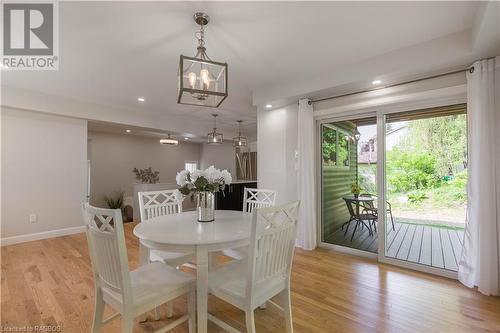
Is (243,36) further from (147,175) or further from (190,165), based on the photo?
(190,165)

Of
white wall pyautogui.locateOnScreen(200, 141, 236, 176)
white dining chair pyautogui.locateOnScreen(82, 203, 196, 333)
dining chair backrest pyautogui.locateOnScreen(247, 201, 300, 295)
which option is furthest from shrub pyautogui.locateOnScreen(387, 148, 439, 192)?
white wall pyautogui.locateOnScreen(200, 141, 236, 176)

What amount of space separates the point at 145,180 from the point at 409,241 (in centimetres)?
771

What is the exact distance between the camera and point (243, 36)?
7.48 ft

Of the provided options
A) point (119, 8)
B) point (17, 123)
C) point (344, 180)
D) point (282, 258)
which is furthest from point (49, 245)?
point (344, 180)

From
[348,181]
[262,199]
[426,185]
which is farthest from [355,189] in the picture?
[262,199]

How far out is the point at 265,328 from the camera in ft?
Result: 5.98

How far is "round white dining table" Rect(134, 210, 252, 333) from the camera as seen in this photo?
1562 millimetres

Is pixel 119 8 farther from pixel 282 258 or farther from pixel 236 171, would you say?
pixel 236 171

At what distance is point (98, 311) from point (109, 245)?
0.55 m

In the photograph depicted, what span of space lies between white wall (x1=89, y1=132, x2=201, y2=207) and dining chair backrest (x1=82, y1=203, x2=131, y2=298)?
675 centimetres

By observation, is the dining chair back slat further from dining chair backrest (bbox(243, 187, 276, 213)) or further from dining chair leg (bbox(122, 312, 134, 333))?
dining chair backrest (bbox(243, 187, 276, 213))

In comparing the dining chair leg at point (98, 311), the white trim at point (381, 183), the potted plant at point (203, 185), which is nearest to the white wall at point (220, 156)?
the white trim at point (381, 183)

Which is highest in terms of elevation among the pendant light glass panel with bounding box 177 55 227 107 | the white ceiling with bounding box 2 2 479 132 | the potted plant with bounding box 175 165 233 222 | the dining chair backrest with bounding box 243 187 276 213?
the white ceiling with bounding box 2 2 479 132

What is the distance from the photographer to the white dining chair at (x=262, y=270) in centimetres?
143
